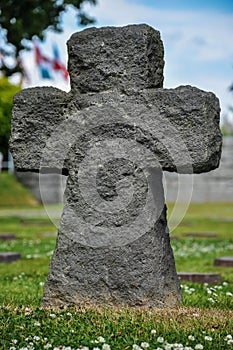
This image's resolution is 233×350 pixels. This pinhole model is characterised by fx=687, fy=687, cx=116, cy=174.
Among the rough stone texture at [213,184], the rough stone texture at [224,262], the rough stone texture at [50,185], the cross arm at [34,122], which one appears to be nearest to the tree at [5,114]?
the rough stone texture at [224,262]

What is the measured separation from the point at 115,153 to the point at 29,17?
14.5 meters

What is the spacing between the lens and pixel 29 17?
20.1 m

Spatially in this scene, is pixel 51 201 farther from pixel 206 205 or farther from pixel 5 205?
pixel 206 205

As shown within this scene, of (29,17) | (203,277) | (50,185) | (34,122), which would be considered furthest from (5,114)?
(50,185)

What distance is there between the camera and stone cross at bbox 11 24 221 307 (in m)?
6.39

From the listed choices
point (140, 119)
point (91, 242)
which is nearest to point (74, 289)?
point (91, 242)

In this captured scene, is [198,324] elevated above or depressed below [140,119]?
below

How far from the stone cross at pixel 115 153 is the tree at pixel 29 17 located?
13306mm

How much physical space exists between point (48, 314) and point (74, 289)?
548 millimetres

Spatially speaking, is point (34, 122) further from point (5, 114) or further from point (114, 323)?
point (5, 114)

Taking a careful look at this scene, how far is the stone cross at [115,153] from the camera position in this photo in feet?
21.0

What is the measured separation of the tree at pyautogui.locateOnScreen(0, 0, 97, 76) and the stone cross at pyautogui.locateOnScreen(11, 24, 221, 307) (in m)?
13.3

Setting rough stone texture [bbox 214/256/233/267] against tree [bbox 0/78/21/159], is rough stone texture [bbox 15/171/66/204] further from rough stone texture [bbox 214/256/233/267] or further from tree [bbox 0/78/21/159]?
rough stone texture [bbox 214/256/233/267]

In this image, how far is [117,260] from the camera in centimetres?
640
